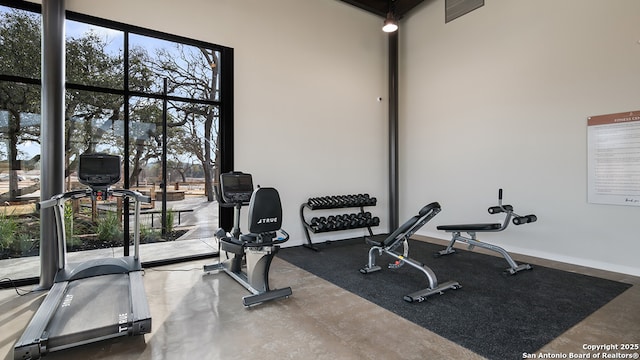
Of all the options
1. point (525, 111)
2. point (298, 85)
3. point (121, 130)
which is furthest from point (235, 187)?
point (525, 111)

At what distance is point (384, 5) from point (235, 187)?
503 centimetres

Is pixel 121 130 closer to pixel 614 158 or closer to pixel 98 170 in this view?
pixel 98 170

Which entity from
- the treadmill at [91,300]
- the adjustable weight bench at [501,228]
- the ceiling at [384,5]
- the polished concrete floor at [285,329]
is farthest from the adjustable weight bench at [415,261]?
the ceiling at [384,5]

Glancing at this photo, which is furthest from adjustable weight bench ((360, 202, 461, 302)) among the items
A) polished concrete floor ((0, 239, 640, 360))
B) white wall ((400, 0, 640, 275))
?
white wall ((400, 0, 640, 275))

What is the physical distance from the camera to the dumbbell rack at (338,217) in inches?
212

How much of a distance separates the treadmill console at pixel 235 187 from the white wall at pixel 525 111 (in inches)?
147

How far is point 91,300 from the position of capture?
8.57ft

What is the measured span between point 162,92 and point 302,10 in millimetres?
2784

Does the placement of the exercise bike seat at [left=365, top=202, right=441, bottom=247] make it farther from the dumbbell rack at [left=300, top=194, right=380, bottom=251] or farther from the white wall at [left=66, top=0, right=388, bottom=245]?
the white wall at [left=66, top=0, right=388, bottom=245]

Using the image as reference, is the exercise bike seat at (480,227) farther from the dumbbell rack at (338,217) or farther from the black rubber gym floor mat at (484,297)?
the dumbbell rack at (338,217)

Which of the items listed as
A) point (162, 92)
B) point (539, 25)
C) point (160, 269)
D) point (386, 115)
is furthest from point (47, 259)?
point (539, 25)

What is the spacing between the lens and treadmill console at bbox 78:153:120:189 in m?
3.00

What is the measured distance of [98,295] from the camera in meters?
2.71

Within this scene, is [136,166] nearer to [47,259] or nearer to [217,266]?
[47,259]
